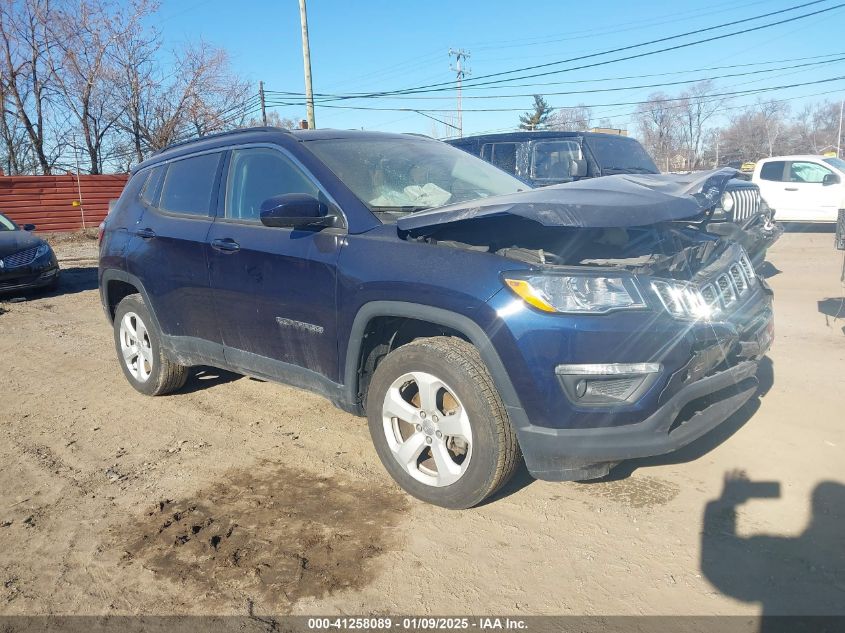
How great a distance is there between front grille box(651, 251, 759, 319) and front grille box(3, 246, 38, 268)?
9.74 metres

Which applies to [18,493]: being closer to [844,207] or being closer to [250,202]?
[250,202]

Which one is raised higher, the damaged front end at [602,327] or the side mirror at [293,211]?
the side mirror at [293,211]

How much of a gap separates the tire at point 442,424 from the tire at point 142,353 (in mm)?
2212

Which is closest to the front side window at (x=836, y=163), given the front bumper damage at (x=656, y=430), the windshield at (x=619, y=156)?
the windshield at (x=619, y=156)

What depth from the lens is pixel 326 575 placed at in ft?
8.86

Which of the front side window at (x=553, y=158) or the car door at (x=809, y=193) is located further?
the car door at (x=809, y=193)

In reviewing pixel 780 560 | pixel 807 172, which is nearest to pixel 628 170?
pixel 780 560

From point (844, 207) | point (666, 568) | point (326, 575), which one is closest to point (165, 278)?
point (326, 575)

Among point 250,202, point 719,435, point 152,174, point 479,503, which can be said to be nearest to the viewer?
point 479,503

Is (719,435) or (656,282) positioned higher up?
(656,282)

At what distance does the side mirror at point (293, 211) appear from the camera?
331 cm

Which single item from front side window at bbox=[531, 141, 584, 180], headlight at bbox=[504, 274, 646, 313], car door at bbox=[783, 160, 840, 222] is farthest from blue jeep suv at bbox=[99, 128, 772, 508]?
car door at bbox=[783, 160, 840, 222]

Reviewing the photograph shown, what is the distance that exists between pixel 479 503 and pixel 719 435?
1583 mm

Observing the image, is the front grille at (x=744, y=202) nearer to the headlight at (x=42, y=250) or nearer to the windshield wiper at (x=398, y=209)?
the windshield wiper at (x=398, y=209)
